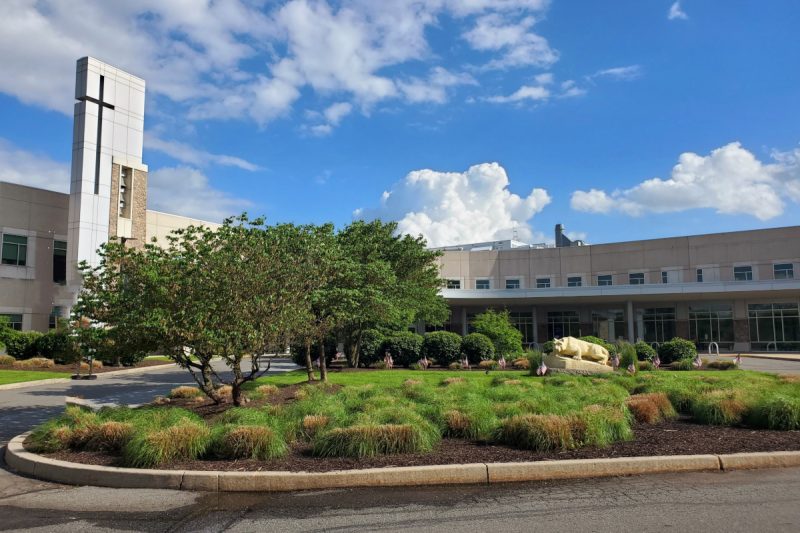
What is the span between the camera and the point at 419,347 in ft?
80.8

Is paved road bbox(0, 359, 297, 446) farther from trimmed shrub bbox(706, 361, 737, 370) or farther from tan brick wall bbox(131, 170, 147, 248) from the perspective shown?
trimmed shrub bbox(706, 361, 737, 370)

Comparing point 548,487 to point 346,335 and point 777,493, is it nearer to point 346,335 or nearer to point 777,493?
point 777,493

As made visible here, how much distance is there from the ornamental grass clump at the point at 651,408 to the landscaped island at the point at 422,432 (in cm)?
2

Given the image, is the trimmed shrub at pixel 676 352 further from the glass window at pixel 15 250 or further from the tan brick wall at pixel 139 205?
the glass window at pixel 15 250

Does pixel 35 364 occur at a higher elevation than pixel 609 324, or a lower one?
lower

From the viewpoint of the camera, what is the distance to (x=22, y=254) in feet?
112

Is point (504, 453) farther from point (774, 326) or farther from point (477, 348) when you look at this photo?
point (774, 326)

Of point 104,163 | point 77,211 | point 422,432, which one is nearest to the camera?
point 422,432

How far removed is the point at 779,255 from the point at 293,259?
4141 cm

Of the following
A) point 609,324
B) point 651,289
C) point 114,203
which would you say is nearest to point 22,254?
point 114,203

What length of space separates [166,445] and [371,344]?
17.5m

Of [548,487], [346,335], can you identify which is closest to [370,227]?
[346,335]

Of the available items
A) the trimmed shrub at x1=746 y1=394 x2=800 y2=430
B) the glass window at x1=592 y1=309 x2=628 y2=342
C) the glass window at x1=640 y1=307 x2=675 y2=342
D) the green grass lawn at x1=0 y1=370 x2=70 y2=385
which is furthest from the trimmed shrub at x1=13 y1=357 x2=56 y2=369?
the glass window at x1=640 y1=307 x2=675 y2=342

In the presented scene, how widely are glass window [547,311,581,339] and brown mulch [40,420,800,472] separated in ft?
128
